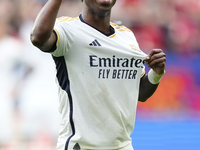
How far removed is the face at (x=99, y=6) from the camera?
7.93 ft

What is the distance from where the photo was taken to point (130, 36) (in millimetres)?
2697

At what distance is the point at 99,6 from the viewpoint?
2430 mm

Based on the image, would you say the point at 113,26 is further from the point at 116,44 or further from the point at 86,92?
the point at 86,92

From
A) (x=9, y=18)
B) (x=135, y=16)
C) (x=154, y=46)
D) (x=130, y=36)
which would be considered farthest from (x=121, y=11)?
(x=130, y=36)

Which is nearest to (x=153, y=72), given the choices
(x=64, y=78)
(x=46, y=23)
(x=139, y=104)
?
(x=64, y=78)

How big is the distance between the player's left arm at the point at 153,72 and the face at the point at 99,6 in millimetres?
423

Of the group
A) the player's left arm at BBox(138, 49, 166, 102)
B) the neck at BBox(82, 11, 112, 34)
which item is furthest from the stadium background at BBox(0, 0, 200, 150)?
the neck at BBox(82, 11, 112, 34)

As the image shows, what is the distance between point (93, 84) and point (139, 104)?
13.8 ft

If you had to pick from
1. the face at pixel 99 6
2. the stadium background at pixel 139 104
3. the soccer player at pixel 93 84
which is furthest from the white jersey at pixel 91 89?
the stadium background at pixel 139 104

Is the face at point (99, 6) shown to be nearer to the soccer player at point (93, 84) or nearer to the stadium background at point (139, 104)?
the soccer player at point (93, 84)

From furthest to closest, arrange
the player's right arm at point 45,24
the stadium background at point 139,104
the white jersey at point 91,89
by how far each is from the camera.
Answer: the stadium background at point 139,104, the white jersey at point 91,89, the player's right arm at point 45,24

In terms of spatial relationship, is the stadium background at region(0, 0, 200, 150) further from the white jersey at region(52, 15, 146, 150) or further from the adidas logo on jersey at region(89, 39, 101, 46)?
the adidas logo on jersey at region(89, 39, 101, 46)

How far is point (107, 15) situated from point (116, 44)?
251 millimetres

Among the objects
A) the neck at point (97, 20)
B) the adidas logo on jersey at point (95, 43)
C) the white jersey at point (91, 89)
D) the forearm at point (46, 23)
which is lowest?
the white jersey at point (91, 89)
